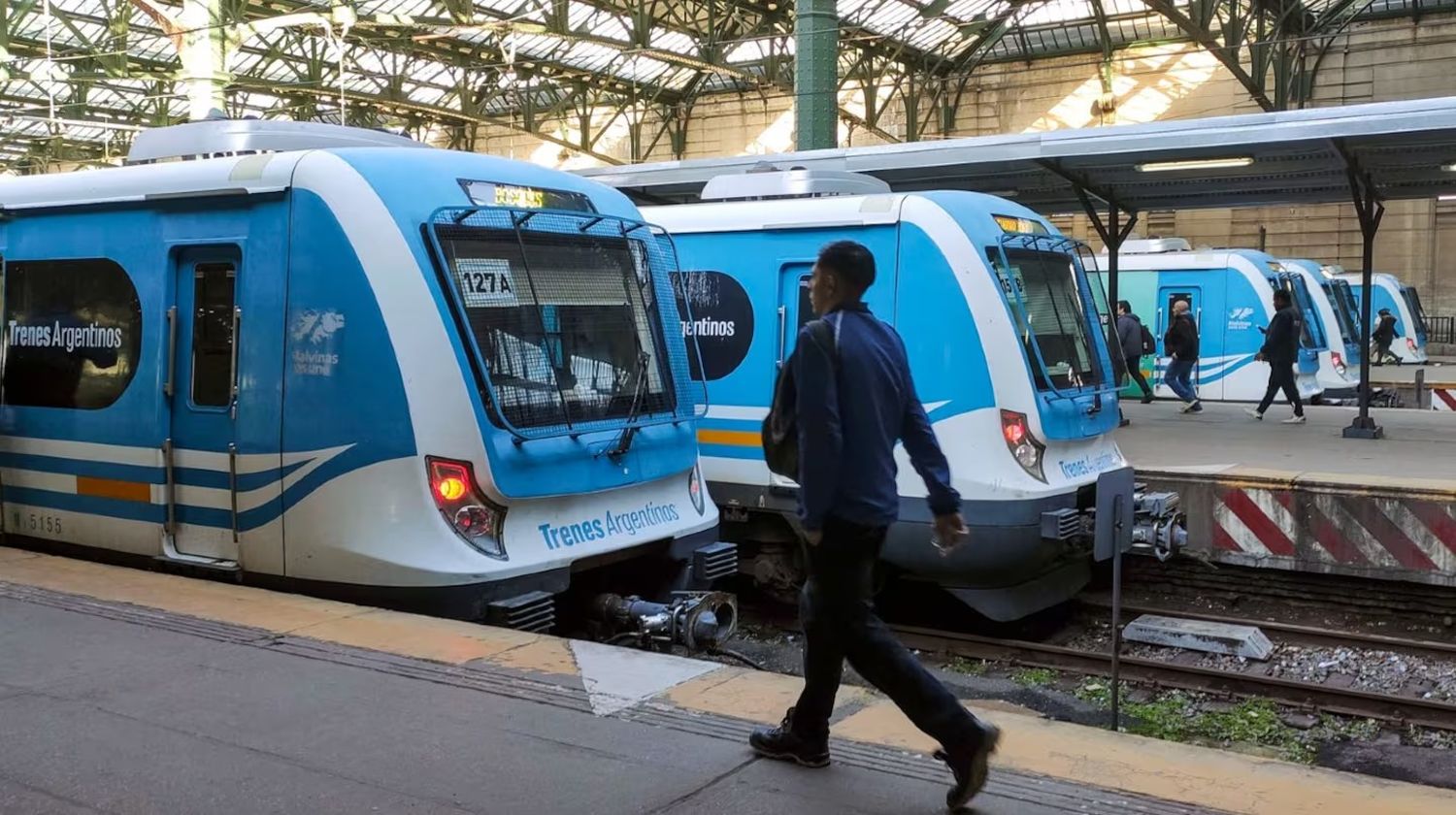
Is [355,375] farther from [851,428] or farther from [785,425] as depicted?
[851,428]

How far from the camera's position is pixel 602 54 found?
35.7 metres

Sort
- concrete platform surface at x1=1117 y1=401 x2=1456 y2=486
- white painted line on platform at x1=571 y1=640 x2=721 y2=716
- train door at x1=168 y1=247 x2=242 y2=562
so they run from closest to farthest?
white painted line on platform at x1=571 y1=640 x2=721 y2=716 → train door at x1=168 y1=247 x2=242 y2=562 → concrete platform surface at x1=1117 y1=401 x2=1456 y2=486

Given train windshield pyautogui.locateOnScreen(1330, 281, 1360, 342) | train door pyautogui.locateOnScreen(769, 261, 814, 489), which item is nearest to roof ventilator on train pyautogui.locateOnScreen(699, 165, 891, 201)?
train door pyautogui.locateOnScreen(769, 261, 814, 489)

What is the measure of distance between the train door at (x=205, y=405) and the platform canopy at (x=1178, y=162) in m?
6.58

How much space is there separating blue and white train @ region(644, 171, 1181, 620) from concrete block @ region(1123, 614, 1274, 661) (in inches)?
23.0

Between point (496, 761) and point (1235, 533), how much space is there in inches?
312

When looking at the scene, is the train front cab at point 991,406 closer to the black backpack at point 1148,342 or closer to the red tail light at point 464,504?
the red tail light at point 464,504

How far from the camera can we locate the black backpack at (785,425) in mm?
4035

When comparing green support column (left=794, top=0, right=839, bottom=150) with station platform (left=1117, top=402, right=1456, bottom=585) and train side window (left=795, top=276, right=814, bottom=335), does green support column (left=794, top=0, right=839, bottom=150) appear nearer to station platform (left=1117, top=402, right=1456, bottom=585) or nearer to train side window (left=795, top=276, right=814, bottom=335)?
station platform (left=1117, top=402, right=1456, bottom=585)

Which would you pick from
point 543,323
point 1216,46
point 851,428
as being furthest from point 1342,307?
point 851,428

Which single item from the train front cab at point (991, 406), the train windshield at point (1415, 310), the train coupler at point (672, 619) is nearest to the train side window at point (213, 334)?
the train coupler at point (672, 619)

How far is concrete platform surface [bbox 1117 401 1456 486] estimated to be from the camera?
11250mm

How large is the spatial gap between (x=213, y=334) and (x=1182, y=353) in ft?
47.4

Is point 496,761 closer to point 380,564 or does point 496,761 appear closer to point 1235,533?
point 380,564
